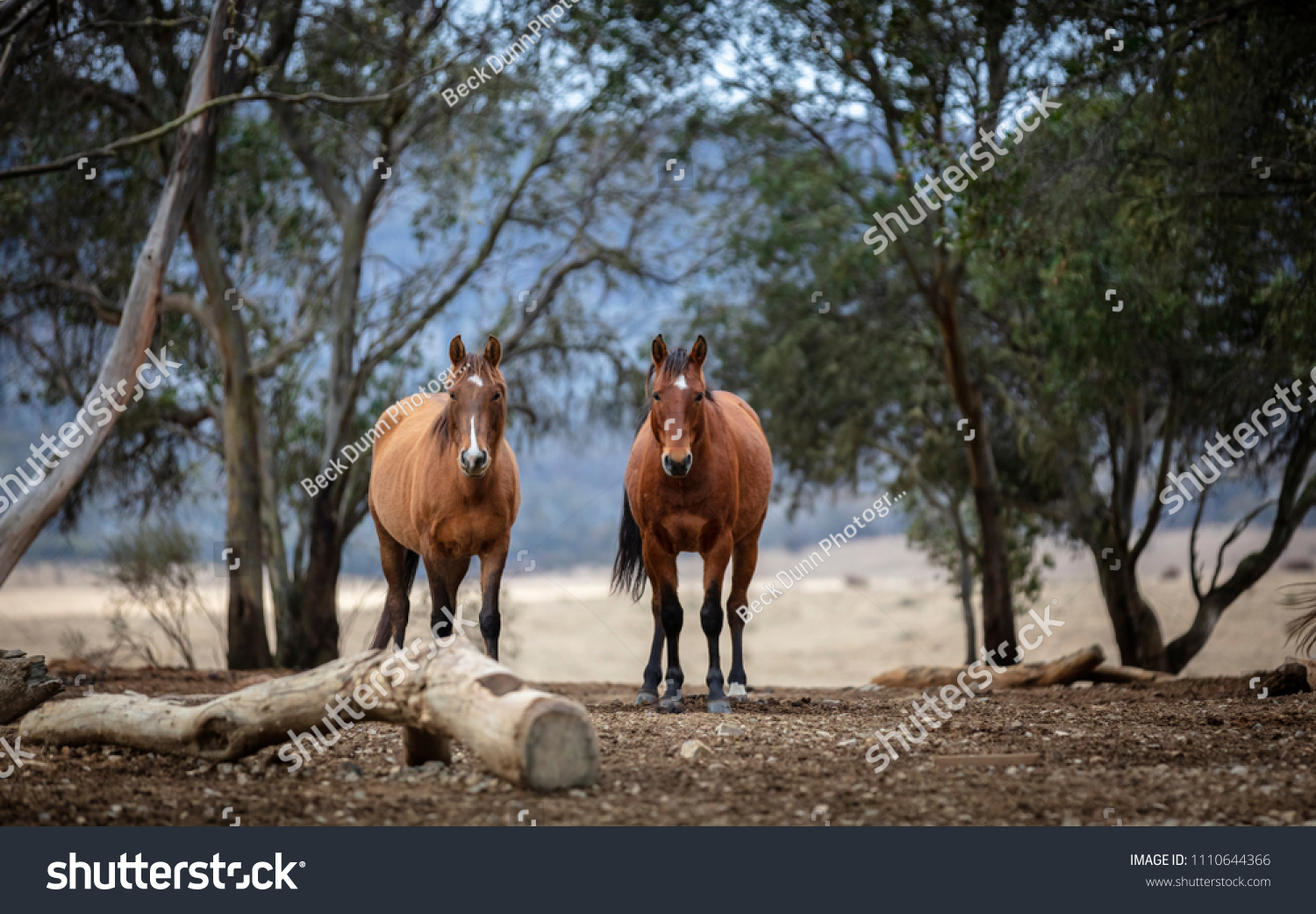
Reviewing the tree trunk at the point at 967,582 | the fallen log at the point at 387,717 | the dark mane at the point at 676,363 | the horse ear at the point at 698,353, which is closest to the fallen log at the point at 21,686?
the fallen log at the point at 387,717

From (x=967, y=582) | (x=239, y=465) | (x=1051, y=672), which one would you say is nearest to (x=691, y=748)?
(x=1051, y=672)

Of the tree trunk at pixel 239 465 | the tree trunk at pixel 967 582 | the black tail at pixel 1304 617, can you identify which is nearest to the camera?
the black tail at pixel 1304 617

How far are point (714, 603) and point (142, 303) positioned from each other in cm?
648

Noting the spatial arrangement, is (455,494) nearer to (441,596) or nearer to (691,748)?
(441,596)

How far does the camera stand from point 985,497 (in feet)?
44.6

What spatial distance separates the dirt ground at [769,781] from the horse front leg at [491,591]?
864 mm

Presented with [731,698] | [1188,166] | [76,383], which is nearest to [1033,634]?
[1188,166]

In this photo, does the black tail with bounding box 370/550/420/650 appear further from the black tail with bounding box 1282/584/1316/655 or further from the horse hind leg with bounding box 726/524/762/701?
the black tail with bounding box 1282/584/1316/655

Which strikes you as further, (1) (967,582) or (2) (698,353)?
(1) (967,582)

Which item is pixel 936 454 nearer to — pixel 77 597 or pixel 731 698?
pixel 731 698

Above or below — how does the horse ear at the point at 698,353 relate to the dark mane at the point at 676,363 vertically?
above

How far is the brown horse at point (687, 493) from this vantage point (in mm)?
6961

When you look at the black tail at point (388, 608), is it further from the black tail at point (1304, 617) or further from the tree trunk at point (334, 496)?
the black tail at point (1304, 617)

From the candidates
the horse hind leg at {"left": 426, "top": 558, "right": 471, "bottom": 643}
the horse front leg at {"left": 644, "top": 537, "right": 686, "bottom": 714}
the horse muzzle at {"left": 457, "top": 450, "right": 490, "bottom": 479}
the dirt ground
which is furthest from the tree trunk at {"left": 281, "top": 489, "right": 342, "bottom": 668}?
the horse muzzle at {"left": 457, "top": 450, "right": 490, "bottom": 479}
